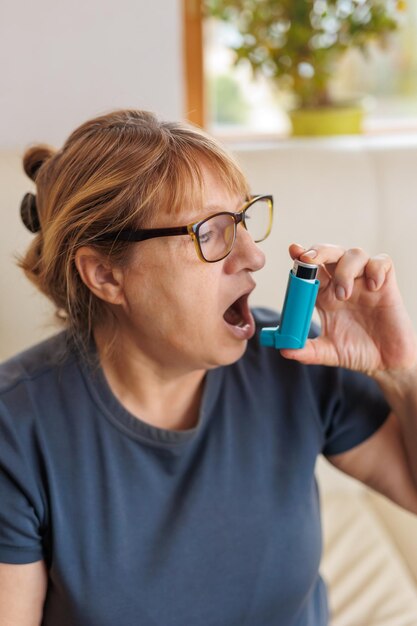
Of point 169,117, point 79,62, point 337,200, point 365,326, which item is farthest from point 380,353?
point 79,62

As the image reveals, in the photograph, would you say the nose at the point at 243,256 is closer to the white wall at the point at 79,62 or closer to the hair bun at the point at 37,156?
the hair bun at the point at 37,156

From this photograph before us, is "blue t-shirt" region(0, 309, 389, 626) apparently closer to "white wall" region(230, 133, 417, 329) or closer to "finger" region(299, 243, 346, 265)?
"finger" region(299, 243, 346, 265)

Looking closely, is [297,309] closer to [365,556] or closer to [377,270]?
[377,270]

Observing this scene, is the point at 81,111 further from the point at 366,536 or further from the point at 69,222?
the point at 366,536

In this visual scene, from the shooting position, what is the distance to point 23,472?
103cm

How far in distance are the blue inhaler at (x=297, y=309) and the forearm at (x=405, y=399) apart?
7.2 inches

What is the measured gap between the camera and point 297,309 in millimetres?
1021

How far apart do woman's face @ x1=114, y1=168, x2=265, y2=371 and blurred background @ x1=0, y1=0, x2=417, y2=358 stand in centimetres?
33

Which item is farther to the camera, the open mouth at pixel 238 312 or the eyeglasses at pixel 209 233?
the open mouth at pixel 238 312

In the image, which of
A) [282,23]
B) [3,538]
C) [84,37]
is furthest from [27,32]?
[3,538]

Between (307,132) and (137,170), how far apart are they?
121cm

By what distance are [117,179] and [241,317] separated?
0.30m

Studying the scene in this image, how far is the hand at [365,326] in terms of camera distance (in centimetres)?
110

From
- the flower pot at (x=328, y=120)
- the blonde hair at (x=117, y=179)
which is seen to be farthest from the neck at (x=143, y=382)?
the flower pot at (x=328, y=120)
